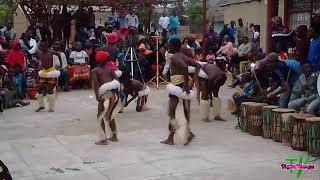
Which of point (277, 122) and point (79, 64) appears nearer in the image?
point (277, 122)

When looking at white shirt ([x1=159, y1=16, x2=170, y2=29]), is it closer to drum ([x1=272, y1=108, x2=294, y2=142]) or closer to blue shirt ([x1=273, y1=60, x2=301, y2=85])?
blue shirt ([x1=273, y1=60, x2=301, y2=85])

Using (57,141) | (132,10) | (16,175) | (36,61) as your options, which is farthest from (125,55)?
(16,175)

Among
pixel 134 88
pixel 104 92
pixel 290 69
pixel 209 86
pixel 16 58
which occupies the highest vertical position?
pixel 16 58

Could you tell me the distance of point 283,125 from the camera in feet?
28.5

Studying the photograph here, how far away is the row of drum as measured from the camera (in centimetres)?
789

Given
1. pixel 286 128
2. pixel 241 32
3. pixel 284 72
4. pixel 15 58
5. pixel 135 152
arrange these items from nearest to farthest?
pixel 135 152 → pixel 286 128 → pixel 284 72 → pixel 15 58 → pixel 241 32

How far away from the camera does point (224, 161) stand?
776 cm

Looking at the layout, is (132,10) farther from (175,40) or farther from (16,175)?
(16,175)

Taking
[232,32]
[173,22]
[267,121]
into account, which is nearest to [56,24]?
[173,22]

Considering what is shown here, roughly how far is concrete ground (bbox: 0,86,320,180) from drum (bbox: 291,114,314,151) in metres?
0.15

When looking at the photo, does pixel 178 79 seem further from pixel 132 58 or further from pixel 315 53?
pixel 132 58

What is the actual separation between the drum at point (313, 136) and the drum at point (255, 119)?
1596 millimetres

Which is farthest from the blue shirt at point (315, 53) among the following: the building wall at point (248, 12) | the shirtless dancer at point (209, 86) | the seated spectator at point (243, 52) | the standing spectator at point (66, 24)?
the standing spectator at point (66, 24)

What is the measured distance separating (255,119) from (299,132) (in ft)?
4.44
